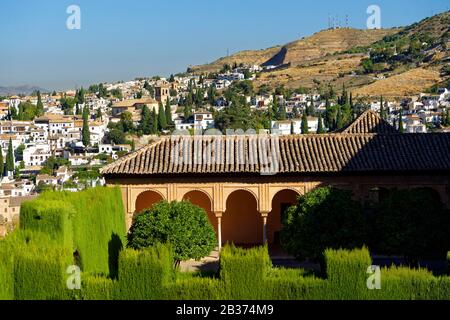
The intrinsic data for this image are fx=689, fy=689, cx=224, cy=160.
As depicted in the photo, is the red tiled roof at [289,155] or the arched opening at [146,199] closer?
the red tiled roof at [289,155]

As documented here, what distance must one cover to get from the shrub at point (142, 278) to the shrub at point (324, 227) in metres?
6.36

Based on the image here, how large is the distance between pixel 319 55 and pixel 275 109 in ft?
292

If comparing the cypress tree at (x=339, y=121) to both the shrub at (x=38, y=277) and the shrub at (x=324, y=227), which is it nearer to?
the shrub at (x=324, y=227)

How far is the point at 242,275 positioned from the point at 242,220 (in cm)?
1130

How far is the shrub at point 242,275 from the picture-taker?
11.7m

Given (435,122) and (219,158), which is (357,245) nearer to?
(219,158)

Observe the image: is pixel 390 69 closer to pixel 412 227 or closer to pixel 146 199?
pixel 146 199

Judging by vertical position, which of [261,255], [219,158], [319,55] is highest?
[319,55]

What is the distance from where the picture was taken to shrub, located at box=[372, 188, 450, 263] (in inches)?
676

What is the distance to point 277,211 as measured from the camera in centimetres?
2277

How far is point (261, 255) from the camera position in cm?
1182
